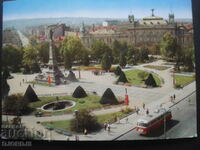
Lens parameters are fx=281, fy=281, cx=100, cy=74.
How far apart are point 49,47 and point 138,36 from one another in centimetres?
375

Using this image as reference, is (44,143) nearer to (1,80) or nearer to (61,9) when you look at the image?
(1,80)

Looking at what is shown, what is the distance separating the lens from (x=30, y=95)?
429 inches

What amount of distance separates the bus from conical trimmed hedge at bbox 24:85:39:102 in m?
4.11

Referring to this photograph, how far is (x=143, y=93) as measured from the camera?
10.7 m

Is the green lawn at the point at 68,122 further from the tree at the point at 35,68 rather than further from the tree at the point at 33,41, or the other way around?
the tree at the point at 33,41

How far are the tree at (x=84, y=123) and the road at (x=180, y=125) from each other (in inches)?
40.2

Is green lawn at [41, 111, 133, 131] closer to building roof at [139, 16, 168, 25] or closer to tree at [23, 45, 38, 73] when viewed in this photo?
tree at [23, 45, 38, 73]

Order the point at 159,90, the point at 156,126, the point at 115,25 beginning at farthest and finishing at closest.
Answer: the point at 115,25 → the point at 159,90 → the point at 156,126

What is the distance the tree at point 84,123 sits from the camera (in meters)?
9.91

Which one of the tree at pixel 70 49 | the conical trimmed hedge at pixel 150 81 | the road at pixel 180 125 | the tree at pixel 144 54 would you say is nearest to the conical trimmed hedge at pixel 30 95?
the tree at pixel 70 49

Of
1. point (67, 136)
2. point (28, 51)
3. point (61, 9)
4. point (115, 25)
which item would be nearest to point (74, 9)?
point (61, 9)

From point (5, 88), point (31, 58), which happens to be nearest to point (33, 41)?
point (31, 58)

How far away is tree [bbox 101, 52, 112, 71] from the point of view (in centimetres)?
1127

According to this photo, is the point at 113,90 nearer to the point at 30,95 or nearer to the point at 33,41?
the point at 30,95
